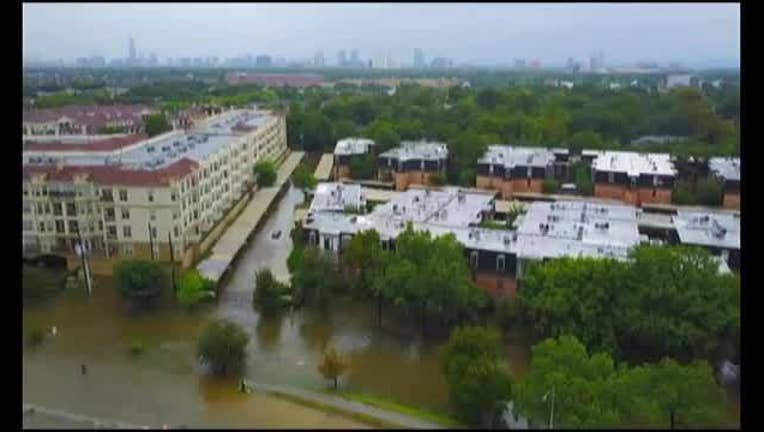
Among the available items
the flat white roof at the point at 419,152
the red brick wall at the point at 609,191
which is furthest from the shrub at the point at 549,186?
the flat white roof at the point at 419,152

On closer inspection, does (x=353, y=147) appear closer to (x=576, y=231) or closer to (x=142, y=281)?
(x=576, y=231)

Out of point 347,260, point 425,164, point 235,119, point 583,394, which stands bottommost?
point 583,394

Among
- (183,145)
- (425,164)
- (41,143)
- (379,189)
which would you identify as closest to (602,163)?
(425,164)

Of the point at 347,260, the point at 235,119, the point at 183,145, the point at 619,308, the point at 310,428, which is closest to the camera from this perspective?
the point at 310,428

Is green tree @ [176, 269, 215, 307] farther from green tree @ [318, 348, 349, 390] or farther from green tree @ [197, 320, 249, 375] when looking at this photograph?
green tree @ [318, 348, 349, 390]

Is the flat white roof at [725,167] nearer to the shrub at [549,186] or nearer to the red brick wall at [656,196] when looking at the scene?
the red brick wall at [656,196]

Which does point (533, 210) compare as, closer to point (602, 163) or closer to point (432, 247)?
point (432, 247)
